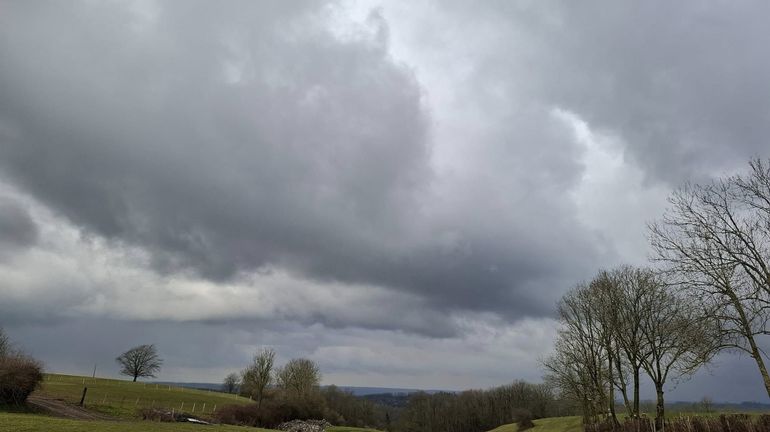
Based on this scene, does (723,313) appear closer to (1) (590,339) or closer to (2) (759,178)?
(2) (759,178)

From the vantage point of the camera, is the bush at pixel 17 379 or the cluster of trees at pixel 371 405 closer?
the bush at pixel 17 379

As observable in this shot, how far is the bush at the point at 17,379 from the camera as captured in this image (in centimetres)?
4438

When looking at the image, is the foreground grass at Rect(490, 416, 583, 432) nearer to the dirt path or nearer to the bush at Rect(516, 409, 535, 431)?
the bush at Rect(516, 409, 535, 431)

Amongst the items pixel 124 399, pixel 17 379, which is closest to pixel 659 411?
pixel 17 379

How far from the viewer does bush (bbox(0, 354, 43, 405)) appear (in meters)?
44.4

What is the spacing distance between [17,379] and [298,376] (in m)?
74.5

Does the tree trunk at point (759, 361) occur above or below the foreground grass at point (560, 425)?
above

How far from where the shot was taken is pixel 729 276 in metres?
23.8

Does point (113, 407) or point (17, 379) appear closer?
point (17, 379)

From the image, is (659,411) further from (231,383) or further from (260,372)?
(231,383)

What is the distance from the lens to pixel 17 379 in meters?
45.1

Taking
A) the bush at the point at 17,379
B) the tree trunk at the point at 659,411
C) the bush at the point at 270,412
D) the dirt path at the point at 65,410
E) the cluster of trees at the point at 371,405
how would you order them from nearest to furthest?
the tree trunk at the point at 659,411, the bush at the point at 17,379, the dirt path at the point at 65,410, the bush at the point at 270,412, the cluster of trees at the point at 371,405

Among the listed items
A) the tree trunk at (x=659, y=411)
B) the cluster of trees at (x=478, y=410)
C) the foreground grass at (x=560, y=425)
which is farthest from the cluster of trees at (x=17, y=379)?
the cluster of trees at (x=478, y=410)

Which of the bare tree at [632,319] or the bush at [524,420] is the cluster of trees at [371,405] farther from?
the bare tree at [632,319]
